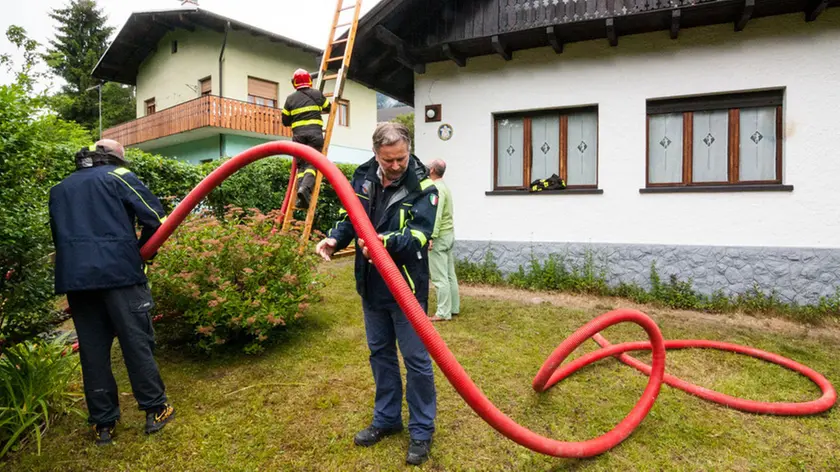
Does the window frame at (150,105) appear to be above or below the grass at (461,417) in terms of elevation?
above

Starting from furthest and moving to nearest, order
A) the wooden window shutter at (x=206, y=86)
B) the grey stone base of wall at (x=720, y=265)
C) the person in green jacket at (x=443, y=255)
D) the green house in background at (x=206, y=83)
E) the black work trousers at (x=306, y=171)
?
the wooden window shutter at (x=206, y=86) < the green house in background at (x=206, y=83) < the grey stone base of wall at (x=720, y=265) < the black work trousers at (x=306, y=171) < the person in green jacket at (x=443, y=255)

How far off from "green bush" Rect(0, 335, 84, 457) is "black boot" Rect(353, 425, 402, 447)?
78.3 inches

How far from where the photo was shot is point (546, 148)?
7.51m

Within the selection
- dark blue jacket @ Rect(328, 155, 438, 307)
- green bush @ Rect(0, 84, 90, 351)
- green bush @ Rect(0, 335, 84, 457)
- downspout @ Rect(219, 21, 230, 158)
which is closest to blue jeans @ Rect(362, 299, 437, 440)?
dark blue jacket @ Rect(328, 155, 438, 307)

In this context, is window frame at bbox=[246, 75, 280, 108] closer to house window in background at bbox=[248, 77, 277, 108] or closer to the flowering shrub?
house window in background at bbox=[248, 77, 277, 108]

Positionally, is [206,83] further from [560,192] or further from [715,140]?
[715,140]

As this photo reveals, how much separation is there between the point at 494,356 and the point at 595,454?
1.70 metres

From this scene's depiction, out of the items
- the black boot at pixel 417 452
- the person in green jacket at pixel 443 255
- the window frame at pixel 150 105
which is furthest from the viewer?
the window frame at pixel 150 105

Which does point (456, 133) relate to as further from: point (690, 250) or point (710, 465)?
point (710, 465)

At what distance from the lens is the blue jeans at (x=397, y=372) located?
268 cm

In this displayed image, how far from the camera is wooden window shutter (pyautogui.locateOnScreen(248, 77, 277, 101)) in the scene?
19.3 metres

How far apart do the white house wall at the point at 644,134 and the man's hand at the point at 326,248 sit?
17.1 ft

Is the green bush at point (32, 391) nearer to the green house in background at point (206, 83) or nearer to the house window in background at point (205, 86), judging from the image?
the green house in background at point (206, 83)

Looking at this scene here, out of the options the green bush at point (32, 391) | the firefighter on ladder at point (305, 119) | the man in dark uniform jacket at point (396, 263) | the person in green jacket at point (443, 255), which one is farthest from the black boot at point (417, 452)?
the firefighter on ladder at point (305, 119)
